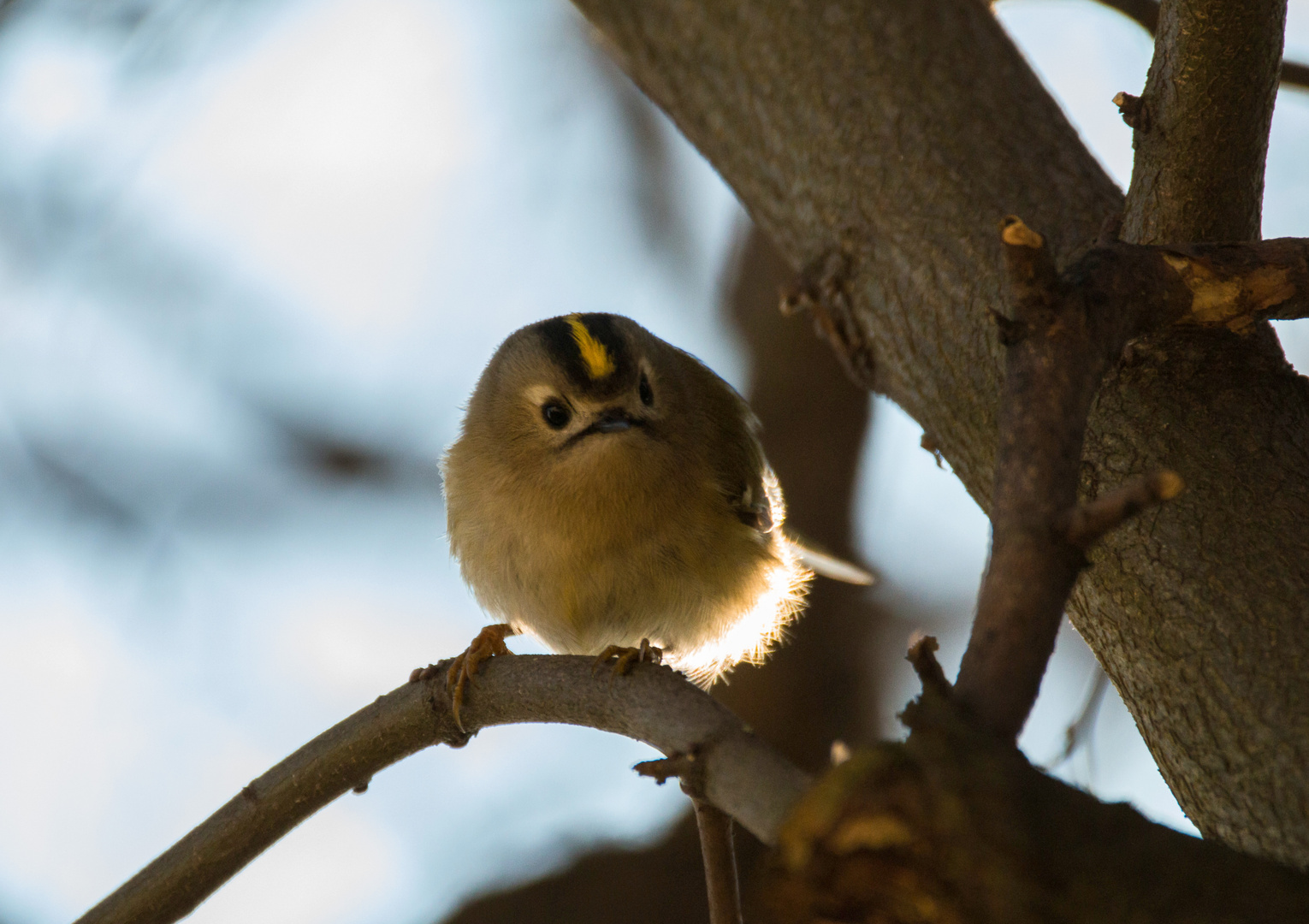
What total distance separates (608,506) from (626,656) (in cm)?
105

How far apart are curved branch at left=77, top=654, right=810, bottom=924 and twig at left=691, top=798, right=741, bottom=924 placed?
12.4 inches

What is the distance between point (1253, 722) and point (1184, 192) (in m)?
1.00

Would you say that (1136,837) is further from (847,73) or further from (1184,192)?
(847,73)

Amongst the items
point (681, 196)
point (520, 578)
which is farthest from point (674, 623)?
point (681, 196)

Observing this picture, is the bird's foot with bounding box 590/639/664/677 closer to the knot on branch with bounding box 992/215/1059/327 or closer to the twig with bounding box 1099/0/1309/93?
the knot on branch with bounding box 992/215/1059/327

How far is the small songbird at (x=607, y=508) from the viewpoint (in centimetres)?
318

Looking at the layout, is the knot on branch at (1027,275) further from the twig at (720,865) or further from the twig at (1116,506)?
the twig at (720,865)

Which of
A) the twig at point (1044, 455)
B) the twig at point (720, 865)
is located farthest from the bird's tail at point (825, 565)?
the twig at point (1044, 455)

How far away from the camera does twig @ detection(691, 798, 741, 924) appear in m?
2.18

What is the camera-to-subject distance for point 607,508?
3182mm

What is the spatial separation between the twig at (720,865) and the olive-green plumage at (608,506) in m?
1.00

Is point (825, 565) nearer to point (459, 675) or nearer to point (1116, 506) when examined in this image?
point (459, 675)

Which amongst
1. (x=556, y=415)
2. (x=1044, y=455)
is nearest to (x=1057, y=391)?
(x=1044, y=455)

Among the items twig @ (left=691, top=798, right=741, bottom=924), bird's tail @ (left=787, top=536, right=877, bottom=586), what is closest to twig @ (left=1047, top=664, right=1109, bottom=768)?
bird's tail @ (left=787, top=536, right=877, bottom=586)
